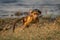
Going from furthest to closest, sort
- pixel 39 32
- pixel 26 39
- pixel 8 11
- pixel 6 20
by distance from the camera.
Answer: pixel 8 11, pixel 6 20, pixel 39 32, pixel 26 39

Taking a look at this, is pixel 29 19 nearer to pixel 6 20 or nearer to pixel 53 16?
pixel 6 20

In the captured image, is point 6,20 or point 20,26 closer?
point 20,26

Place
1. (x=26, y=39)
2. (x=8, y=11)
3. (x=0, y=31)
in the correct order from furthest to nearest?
1. (x=8, y=11)
2. (x=0, y=31)
3. (x=26, y=39)

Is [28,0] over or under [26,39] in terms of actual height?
under

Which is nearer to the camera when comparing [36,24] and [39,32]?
[39,32]

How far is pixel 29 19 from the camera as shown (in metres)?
6.82

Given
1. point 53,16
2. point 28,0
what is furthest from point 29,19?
point 28,0

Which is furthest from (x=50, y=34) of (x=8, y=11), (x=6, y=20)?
(x=8, y=11)

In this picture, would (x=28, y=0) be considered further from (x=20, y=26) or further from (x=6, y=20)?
(x=20, y=26)

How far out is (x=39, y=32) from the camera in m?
6.18

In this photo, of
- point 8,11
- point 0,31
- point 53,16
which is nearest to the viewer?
point 0,31

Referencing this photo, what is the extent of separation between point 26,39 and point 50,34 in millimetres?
→ 627

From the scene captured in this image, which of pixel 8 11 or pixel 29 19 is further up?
pixel 29 19

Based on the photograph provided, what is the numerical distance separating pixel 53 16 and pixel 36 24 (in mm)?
1719
